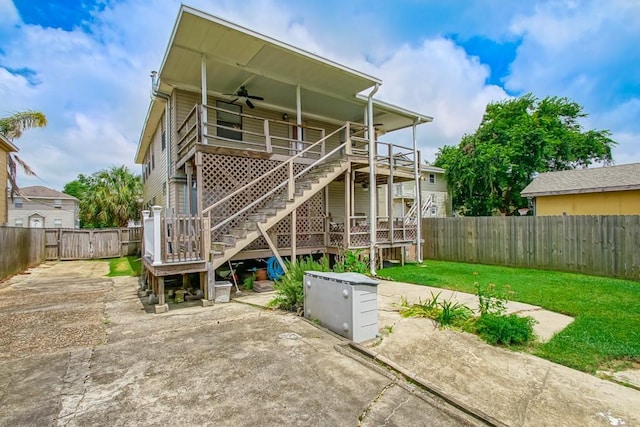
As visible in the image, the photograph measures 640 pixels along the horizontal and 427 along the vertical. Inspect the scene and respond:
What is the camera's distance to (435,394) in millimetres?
3033

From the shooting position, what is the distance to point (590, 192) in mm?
13625

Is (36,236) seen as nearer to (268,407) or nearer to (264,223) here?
(264,223)

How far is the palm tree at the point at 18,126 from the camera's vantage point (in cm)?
1441

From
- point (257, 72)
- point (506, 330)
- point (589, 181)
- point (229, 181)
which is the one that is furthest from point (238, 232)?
point (589, 181)

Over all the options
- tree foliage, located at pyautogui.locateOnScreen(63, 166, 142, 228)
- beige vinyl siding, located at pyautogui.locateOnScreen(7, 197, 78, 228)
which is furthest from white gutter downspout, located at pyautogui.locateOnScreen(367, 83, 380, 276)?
beige vinyl siding, located at pyautogui.locateOnScreen(7, 197, 78, 228)

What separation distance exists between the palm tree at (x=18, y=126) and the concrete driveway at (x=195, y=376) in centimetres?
1226

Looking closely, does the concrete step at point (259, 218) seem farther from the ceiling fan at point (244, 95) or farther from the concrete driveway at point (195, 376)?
the ceiling fan at point (244, 95)

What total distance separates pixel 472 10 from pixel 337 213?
8303 millimetres

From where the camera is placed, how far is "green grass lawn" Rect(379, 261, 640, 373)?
12.6 feet

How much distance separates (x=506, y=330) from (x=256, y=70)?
29.3 ft

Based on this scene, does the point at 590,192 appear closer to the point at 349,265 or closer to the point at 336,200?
the point at 336,200

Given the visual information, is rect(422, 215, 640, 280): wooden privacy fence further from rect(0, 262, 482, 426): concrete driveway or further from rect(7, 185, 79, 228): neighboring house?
rect(7, 185, 79, 228): neighboring house

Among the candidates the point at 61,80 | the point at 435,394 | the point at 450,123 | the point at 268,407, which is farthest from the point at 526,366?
the point at 450,123

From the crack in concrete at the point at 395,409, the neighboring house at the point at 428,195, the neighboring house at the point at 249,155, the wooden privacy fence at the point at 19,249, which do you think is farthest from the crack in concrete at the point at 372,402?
the neighboring house at the point at 428,195
